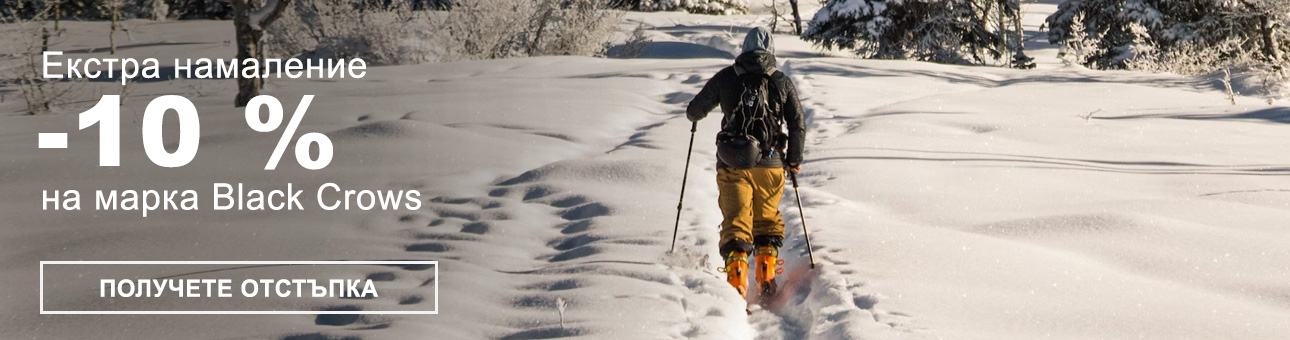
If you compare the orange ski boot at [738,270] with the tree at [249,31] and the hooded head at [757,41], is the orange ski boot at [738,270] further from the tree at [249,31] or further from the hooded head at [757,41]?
the tree at [249,31]

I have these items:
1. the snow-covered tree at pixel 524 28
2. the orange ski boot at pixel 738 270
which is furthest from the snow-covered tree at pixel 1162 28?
the orange ski boot at pixel 738 270

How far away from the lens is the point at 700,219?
7914 millimetres

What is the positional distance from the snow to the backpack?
629 millimetres

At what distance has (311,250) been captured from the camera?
707 cm

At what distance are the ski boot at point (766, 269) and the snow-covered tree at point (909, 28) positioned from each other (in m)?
20.2

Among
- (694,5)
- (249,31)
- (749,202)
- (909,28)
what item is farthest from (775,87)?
(694,5)

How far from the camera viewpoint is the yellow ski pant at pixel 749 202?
20.8ft

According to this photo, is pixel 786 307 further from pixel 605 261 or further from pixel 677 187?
pixel 677 187

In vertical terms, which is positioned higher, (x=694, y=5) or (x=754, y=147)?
(x=754, y=147)

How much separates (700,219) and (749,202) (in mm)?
1492

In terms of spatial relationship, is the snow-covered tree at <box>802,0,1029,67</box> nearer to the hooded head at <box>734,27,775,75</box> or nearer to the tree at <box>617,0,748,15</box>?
the tree at <box>617,0,748,15</box>

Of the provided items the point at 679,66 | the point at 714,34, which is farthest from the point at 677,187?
the point at 714,34

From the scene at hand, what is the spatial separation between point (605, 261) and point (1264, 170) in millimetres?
6115

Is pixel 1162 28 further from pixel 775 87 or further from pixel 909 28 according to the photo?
pixel 775 87
